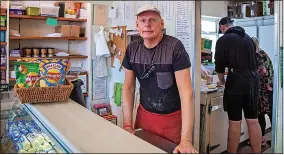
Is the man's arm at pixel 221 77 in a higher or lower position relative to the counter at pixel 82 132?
higher

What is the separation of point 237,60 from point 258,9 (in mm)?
2138

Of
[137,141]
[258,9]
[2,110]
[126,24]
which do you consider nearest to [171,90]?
[137,141]

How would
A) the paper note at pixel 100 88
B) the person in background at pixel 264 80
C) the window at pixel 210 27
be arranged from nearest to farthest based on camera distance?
1. the person in background at pixel 264 80
2. the paper note at pixel 100 88
3. the window at pixel 210 27

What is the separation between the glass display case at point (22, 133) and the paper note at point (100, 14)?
2.61 m

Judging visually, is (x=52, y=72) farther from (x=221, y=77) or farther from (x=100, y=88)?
(x=100, y=88)

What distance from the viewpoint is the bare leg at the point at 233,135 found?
3.05m

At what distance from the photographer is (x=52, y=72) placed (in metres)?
1.65

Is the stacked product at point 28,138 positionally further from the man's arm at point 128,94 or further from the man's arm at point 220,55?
the man's arm at point 220,55

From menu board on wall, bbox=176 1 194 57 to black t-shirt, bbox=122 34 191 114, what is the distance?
0.91 metres

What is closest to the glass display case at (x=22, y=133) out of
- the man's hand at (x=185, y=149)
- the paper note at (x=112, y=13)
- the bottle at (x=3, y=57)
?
the man's hand at (x=185, y=149)

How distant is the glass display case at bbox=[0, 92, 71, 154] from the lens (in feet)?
4.18

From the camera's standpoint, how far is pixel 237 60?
9.53ft

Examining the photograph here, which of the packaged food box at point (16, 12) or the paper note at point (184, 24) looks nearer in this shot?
Answer: the paper note at point (184, 24)

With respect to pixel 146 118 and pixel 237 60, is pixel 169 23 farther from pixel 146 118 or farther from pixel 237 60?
pixel 146 118
